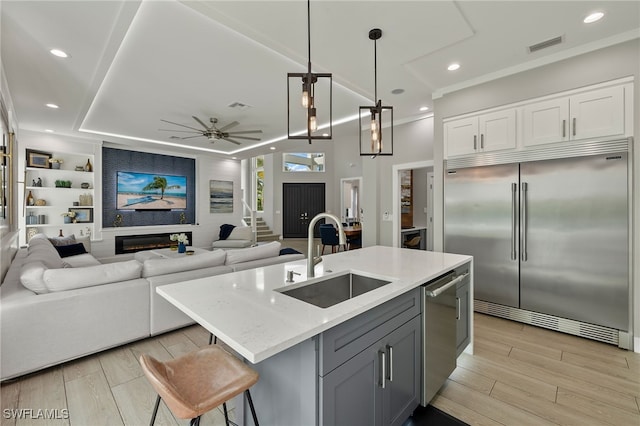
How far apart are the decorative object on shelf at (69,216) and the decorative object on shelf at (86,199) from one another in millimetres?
259

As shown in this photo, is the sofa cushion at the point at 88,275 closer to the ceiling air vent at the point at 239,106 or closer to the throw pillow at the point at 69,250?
the ceiling air vent at the point at 239,106

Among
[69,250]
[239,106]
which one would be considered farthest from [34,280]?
[239,106]

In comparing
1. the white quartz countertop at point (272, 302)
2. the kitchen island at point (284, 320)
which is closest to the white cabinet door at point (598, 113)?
the white quartz countertop at point (272, 302)

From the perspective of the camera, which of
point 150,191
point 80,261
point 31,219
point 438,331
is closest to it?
point 438,331

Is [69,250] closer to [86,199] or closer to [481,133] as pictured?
[86,199]

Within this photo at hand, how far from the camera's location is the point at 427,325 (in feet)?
5.88

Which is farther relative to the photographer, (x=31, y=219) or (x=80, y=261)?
(x=31, y=219)

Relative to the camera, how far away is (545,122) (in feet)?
9.99

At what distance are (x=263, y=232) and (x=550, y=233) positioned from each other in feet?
26.7

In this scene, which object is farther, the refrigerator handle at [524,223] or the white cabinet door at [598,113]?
the refrigerator handle at [524,223]

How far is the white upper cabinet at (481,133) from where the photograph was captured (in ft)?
10.8

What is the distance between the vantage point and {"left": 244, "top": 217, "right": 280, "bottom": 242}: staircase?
9.60 m

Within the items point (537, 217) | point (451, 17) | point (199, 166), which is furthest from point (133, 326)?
point (199, 166)

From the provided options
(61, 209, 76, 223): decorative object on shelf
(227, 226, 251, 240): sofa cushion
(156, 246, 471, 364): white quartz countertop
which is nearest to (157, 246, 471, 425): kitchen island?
(156, 246, 471, 364): white quartz countertop
